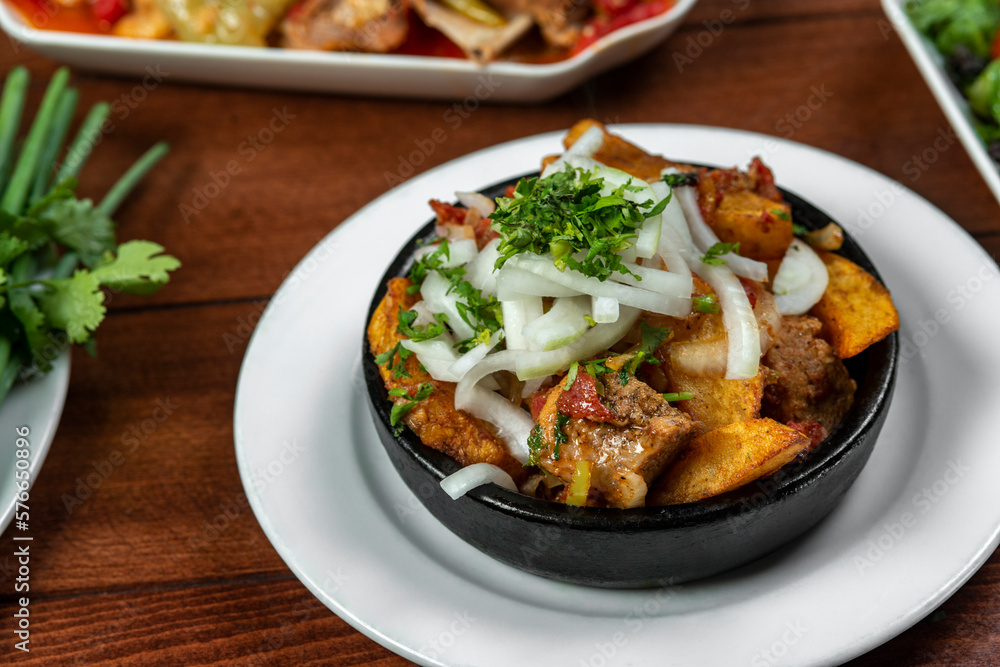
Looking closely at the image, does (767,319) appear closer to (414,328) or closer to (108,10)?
(414,328)

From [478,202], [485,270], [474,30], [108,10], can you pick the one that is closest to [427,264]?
[485,270]

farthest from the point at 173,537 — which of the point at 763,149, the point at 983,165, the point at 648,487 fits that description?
the point at 983,165

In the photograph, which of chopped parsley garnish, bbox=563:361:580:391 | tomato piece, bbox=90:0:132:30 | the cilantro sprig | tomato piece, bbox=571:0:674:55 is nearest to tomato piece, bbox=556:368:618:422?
chopped parsley garnish, bbox=563:361:580:391

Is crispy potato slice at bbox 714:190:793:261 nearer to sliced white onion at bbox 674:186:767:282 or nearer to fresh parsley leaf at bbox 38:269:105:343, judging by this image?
sliced white onion at bbox 674:186:767:282

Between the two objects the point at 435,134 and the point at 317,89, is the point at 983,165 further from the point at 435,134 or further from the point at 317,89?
the point at 317,89

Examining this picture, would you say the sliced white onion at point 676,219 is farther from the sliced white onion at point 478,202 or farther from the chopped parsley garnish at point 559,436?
the chopped parsley garnish at point 559,436
